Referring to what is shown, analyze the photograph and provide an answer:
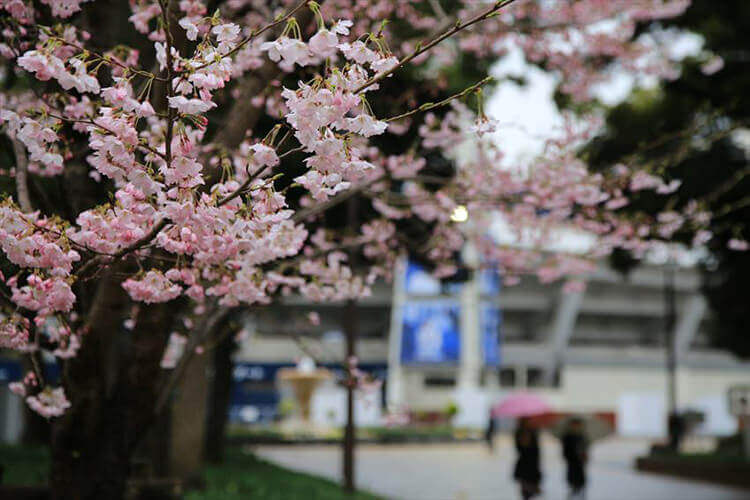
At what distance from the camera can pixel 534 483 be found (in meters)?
11.0

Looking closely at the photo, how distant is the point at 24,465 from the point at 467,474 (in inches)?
437

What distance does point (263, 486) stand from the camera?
12414 millimetres

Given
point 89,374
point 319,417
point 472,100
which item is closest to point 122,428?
point 89,374

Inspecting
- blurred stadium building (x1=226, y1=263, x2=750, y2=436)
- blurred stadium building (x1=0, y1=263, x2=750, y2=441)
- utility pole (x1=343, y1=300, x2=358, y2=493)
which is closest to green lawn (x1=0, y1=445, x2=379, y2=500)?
utility pole (x1=343, y1=300, x2=358, y2=493)

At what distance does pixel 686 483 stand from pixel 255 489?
1139 cm

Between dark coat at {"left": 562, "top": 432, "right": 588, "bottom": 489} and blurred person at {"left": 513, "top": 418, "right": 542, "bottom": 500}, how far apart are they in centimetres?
151

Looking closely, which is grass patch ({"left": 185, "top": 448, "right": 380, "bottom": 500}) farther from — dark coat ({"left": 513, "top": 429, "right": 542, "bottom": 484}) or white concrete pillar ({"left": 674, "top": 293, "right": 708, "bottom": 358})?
white concrete pillar ({"left": 674, "top": 293, "right": 708, "bottom": 358})

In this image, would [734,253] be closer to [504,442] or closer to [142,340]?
[142,340]

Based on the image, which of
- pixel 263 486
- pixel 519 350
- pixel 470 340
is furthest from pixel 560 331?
pixel 263 486

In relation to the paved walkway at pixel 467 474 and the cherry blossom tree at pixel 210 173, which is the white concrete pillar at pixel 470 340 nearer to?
the paved walkway at pixel 467 474

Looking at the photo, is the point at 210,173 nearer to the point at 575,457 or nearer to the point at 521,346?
the point at 575,457

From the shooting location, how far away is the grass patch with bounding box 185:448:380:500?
1130cm

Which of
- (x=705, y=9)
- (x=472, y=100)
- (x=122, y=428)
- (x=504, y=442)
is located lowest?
(x=504, y=442)

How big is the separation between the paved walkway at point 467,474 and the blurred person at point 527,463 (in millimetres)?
4485
